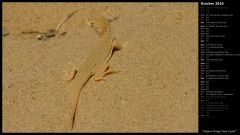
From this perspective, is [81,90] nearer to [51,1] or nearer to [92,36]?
[92,36]

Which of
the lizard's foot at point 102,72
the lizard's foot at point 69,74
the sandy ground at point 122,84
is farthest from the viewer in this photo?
the lizard's foot at point 69,74

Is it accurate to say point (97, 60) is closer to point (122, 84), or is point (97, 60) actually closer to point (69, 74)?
point (69, 74)

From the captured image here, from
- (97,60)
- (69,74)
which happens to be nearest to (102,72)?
(97,60)

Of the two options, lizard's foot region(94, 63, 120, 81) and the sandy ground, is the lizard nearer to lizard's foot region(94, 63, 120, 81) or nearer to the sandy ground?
lizard's foot region(94, 63, 120, 81)

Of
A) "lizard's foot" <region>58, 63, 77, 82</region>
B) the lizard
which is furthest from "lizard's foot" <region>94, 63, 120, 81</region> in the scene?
"lizard's foot" <region>58, 63, 77, 82</region>

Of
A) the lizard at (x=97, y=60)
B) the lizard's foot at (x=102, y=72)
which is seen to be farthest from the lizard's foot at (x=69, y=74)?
the lizard's foot at (x=102, y=72)

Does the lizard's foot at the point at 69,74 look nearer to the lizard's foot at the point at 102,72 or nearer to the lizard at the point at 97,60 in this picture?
the lizard at the point at 97,60

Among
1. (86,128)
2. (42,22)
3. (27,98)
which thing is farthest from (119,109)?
(42,22)
